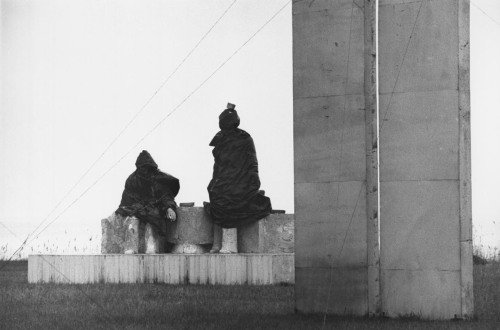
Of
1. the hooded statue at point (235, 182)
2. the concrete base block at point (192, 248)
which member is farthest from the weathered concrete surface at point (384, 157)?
the concrete base block at point (192, 248)

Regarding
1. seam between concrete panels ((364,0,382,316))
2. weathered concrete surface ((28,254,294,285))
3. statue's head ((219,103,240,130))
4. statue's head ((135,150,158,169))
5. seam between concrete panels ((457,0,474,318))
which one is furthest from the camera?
statue's head ((135,150,158,169))

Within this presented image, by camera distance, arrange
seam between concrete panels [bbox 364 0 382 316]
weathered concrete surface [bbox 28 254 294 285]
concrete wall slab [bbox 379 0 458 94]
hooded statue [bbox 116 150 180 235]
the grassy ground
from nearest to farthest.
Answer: the grassy ground → concrete wall slab [bbox 379 0 458 94] → seam between concrete panels [bbox 364 0 382 316] → weathered concrete surface [bbox 28 254 294 285] → hooded statue [bbox 116 150 180 235]

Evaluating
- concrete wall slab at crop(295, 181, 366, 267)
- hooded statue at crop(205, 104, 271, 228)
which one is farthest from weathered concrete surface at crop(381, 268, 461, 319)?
hooded statue at crop(205, 104, 271, 228)

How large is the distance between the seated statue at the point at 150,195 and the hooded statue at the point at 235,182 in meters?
0.84

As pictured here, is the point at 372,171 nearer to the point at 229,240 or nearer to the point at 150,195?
the point at 229,240

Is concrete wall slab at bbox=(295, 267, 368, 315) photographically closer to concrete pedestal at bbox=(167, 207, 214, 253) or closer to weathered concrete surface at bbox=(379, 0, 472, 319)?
weathered concrete surface at bbox=(379, 0, 472, 319)

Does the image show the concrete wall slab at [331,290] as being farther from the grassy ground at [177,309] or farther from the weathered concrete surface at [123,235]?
the weathered concrete surface at [123,235]

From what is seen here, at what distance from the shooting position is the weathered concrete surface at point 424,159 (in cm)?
1232

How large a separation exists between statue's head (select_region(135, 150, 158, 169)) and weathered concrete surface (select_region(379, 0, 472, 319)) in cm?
830

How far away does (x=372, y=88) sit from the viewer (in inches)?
499

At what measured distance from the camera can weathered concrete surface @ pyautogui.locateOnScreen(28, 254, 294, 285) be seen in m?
18.3

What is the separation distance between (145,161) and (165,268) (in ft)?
7.38

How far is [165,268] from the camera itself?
18969mm

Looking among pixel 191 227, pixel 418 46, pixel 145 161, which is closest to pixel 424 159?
pixel 418 46
